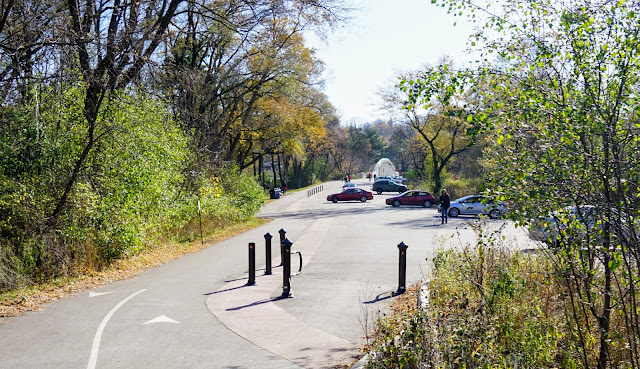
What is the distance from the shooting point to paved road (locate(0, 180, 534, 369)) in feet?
23.7

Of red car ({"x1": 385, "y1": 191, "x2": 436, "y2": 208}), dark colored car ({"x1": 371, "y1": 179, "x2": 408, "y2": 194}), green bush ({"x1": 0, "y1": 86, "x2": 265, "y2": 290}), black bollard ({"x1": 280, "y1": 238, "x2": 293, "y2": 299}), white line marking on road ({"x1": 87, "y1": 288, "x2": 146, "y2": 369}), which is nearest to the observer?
white line marking on road ({"x1": 87, "y1": 288, "x2": 146, "y2": 369})

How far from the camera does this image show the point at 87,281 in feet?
40.8

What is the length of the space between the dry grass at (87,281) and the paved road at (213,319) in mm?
357

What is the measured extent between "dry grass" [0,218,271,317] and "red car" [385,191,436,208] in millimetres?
24507

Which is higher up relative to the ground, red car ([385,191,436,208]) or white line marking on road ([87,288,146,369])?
red car ([385,191,436,208])

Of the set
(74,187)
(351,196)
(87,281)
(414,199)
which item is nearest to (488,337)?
(87,281)

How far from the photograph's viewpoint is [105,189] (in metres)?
14.2

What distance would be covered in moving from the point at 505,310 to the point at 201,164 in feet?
66.0

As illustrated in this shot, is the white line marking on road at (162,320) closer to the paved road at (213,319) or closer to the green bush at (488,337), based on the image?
the paved road at (213,319)

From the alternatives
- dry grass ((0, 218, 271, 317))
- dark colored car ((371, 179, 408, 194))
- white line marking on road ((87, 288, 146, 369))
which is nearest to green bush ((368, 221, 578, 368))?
white line marking on road ((87, 288, 146, 369))

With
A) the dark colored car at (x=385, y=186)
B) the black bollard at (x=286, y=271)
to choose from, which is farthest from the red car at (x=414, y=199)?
the black bollard at (x=286, y=271)

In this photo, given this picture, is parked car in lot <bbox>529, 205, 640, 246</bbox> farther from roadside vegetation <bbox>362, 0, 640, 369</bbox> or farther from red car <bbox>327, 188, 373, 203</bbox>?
red car <bbox>327, 188, 373, 203</bbox>

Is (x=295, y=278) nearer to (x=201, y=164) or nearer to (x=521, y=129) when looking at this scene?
(x=521, y=129)

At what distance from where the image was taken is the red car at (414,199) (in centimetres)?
4266
